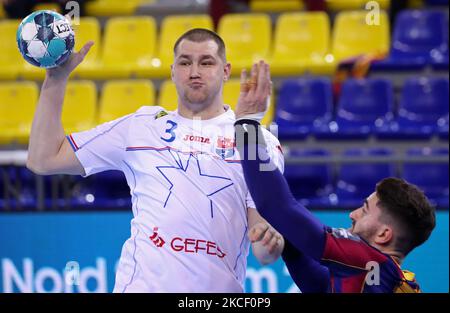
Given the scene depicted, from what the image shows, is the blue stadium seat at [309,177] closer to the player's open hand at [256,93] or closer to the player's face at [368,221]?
the player's face at [368,221]

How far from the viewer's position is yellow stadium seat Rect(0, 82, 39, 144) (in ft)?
29.9

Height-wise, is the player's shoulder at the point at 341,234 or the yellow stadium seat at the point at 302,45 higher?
the yellow stadium seat at the point at 302,45

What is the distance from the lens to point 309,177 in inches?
308

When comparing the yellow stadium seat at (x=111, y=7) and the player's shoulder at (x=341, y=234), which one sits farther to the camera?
the yellow stadium seat at (x=111, y=7)

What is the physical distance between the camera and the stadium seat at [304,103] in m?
8.25

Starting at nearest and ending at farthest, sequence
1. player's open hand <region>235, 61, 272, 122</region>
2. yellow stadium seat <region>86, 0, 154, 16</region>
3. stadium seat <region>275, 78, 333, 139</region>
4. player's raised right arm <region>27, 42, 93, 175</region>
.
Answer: player's open hand <region>235, 61, 272, 122</region>
player's raised right arm <region>27, 42, 93, 175</region>
stadium seat <region>275, 78, 333, 139</region>
yellow stadium seat <region>86, 0, 154, 16</region>

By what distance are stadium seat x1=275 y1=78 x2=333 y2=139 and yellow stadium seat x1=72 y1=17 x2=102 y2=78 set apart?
7.90ft

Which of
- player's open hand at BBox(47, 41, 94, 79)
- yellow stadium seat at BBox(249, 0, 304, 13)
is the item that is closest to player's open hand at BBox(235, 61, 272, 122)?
player's open hand at BBox(47, 41, 94, 79)

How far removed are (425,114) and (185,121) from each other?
482cm

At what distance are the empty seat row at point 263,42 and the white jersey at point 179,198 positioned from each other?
16.7 feet

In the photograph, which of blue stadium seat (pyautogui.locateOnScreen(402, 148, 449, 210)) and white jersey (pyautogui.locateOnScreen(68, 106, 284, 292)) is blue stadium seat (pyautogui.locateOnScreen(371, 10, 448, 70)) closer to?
blue stadium seat (pyautogui.locateOnScreen(402, 148, 449, 210))

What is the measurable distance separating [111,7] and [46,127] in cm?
721

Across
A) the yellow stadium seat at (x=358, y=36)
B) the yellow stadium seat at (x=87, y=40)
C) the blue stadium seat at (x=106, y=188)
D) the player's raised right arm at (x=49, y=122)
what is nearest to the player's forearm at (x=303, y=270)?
the player's raised right arm at (x=49, y=122)
